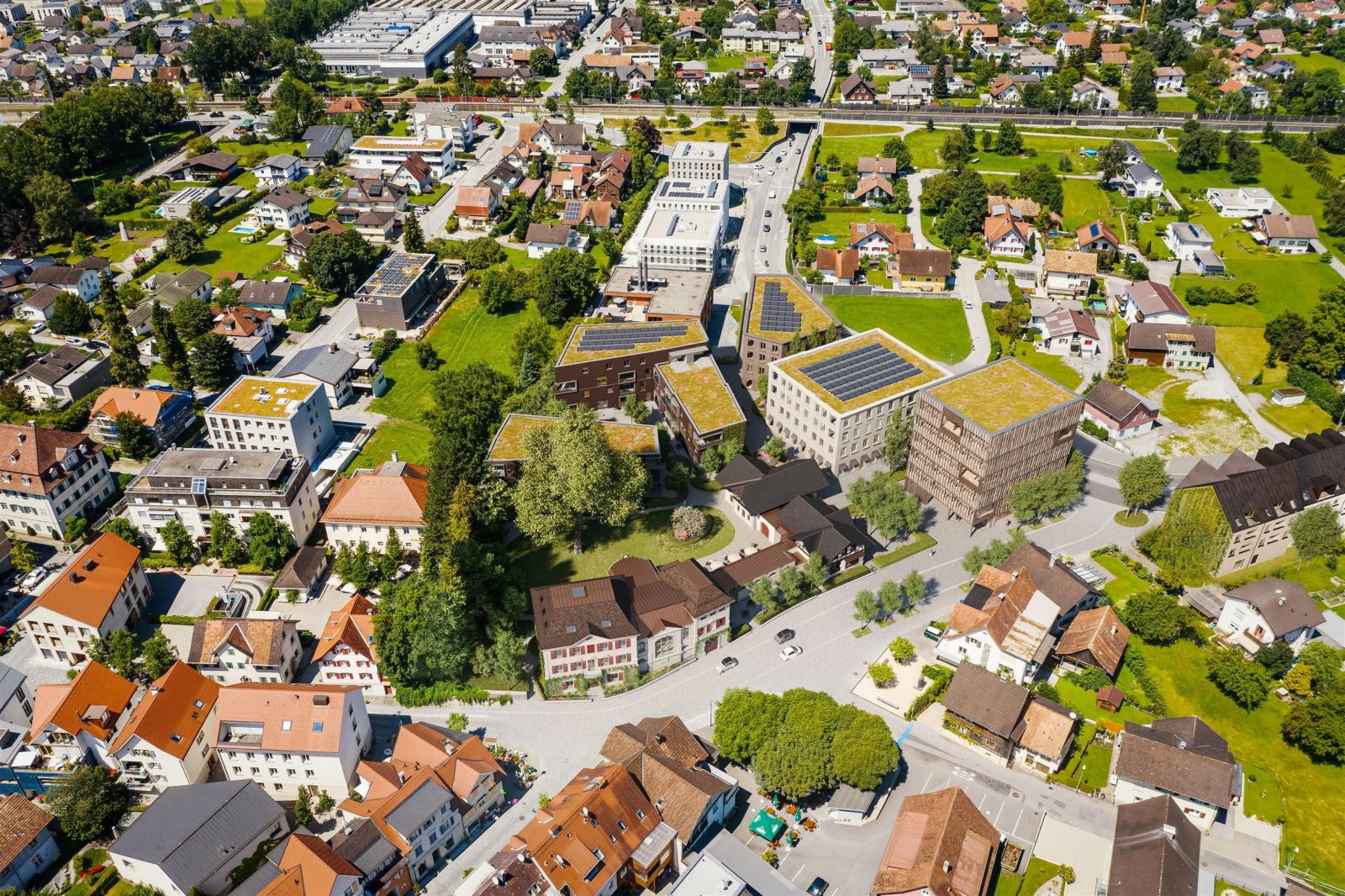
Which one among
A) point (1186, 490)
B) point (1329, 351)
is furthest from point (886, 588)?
point (1329, 351)

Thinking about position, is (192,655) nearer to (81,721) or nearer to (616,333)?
(81,721)

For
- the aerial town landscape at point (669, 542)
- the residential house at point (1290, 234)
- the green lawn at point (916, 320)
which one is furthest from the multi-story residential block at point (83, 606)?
the residential house at point (1290, 234)

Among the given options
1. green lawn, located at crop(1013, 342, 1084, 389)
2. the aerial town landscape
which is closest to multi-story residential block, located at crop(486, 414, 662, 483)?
the aerial town landscape

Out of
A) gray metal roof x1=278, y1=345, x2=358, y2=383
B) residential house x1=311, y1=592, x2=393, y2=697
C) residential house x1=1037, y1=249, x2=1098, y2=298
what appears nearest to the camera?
residential house x1=311, y1=592, x2=393, y2=697

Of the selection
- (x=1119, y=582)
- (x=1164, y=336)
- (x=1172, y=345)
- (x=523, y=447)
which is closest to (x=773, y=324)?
(x=523, y=447)

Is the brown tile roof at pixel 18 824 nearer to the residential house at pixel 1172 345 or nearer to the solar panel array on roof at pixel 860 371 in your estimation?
the solar panel array on roof at pixel 860 371

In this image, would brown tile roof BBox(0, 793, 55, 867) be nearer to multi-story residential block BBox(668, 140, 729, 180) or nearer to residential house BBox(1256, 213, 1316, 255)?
multi-story residential block BBox(668, 140, 729, 180)
